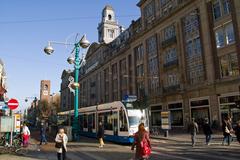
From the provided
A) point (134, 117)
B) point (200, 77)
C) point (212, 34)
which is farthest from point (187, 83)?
point (134, 117)

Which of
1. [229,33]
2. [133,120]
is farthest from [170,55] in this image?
[133,120]

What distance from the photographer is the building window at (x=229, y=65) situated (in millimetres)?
29156

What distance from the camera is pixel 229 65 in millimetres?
29875

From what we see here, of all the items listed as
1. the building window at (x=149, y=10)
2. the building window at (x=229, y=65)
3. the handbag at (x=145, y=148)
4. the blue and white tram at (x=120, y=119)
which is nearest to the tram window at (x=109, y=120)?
the blue and white tram at (x=120, y=119)

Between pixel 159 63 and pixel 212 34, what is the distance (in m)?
11.3

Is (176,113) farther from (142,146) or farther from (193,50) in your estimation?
(142,146)

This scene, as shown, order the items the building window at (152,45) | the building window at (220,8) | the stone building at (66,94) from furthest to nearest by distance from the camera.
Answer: the stone building at (66,94), the building window at (152,45), the building window at (220,8)

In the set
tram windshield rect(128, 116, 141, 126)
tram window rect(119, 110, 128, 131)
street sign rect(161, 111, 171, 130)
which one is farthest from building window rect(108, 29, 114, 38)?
tram windshield rect(128, 116, 141, 126)

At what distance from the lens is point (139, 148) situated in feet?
28.9

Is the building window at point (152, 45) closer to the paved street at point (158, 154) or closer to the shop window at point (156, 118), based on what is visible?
the shop window at point (156, 118)

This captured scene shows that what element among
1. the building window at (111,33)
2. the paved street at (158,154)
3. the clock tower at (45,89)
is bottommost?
the paved street at (158,154)

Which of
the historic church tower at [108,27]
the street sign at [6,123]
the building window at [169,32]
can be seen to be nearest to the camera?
the street sign at [6,123]

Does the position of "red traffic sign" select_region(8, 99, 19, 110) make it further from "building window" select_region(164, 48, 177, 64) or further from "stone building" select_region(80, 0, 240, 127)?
"building window" select_region(164, 48, 177, 64)

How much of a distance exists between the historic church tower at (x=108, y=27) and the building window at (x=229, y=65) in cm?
5405
